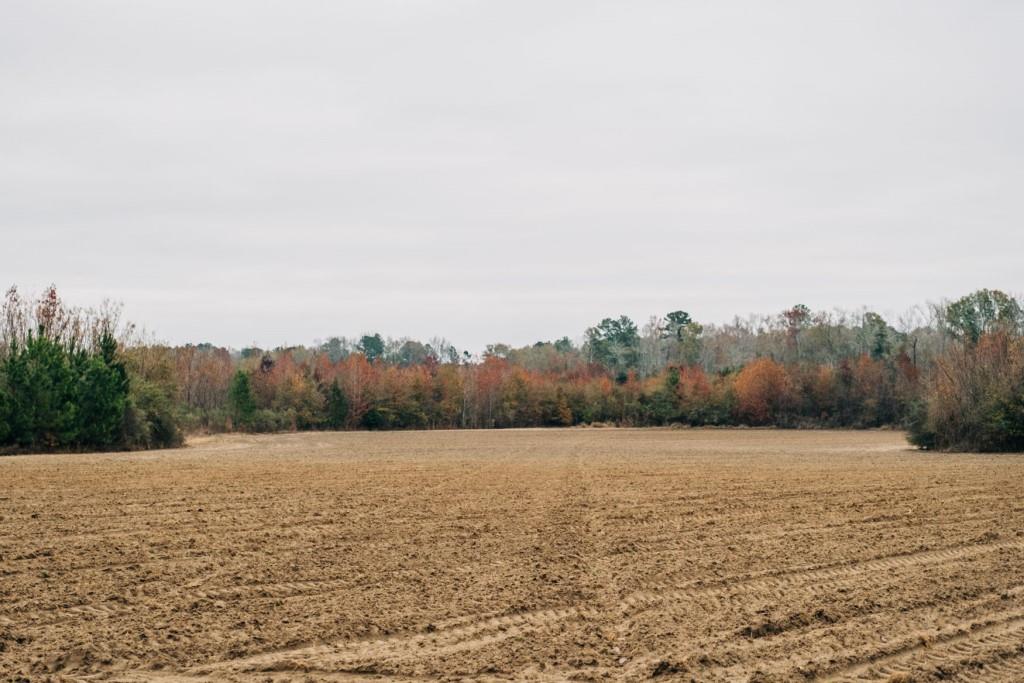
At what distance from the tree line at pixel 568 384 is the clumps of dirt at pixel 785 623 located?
41.4m

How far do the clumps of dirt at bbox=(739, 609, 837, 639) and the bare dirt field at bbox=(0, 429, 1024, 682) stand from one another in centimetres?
3

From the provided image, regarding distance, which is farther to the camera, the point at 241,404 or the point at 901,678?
the point at 241,404

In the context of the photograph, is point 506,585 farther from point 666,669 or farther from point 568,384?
point 568,384

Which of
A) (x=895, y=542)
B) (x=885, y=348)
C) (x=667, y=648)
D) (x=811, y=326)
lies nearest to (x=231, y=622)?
(x=667, y=648)

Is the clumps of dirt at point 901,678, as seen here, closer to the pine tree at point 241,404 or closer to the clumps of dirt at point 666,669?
the clumps of dirt at point 666,669

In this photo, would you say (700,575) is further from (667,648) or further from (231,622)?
(231,622)

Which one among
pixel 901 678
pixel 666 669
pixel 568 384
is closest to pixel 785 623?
pixel 901 678

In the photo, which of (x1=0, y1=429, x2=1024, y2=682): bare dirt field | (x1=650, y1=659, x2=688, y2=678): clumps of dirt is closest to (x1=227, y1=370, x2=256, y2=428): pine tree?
(x1=0, y1=429, x2=1024, y2=682): bare dirt field

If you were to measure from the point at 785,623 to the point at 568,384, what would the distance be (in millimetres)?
99716

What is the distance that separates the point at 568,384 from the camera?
10931 cm

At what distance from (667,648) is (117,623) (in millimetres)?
5644

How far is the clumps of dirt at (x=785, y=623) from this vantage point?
938 centimetres

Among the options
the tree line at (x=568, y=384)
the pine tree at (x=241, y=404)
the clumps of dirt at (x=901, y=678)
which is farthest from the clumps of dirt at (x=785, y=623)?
the pine tree at (x=241, y=404)

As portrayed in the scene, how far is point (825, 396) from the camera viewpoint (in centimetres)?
10000
